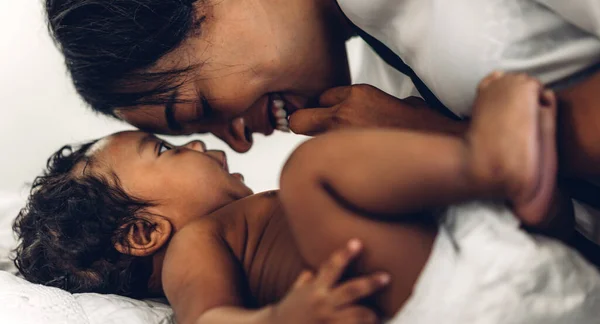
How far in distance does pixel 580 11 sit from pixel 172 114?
502mm

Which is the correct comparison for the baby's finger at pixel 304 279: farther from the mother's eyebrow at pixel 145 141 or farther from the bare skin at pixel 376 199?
the mother's eyebrow at pixel 145 141

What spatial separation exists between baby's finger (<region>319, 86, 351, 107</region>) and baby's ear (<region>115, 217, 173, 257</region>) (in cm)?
26

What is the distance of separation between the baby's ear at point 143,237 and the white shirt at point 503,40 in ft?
1.34

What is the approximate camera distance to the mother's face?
832 mm

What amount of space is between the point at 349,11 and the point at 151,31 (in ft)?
0.79

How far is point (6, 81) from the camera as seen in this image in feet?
4.41

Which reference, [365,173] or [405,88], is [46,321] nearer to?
[365,173]

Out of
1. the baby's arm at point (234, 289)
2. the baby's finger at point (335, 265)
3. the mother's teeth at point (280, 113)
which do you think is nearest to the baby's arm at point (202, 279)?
the baby's arm at point (234, 289)

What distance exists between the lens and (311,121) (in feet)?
2.84

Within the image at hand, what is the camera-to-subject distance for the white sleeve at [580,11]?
587 millimetres

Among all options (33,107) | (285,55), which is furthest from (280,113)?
(33,107)

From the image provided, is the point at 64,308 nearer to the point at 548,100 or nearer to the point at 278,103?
the point at 278,103

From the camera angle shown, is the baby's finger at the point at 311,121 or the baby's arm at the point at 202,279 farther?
the baby's finger at the point at 311,121

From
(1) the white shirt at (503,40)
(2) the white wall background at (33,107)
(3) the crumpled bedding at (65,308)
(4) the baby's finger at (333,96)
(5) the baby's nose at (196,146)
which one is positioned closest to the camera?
(1) the white shirt at (503,40)
